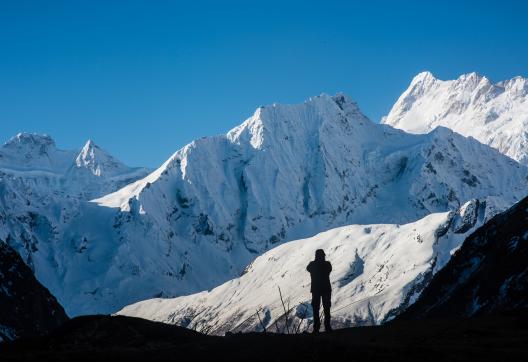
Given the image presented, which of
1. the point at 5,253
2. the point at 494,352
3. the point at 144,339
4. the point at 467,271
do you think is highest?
the point at 5,253

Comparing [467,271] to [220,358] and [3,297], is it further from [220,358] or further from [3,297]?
[3,297]

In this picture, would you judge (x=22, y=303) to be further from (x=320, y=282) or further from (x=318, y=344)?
(x=318, y=344)

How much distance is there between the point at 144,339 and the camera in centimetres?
4153

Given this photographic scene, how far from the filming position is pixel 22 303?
154 metres

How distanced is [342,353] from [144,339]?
13.8 m

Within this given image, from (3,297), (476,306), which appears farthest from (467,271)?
(3,297)

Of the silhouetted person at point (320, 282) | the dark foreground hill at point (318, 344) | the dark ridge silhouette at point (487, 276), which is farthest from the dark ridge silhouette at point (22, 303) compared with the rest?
the silhouetted person at point (320, 282)

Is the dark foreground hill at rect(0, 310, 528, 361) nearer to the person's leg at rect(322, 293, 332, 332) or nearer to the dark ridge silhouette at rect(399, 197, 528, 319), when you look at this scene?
the person's leg at rect(322, 293, 332, 332)

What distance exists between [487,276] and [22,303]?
98.7 m

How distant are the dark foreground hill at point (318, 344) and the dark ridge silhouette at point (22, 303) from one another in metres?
94.7

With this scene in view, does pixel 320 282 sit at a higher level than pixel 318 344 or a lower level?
higher

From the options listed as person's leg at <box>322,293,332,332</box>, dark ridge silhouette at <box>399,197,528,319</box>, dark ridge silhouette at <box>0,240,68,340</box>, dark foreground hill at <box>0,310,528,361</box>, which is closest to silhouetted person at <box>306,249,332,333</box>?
person's leg at <box>322,293,332,332</box>

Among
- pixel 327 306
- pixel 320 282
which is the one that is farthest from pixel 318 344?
pixel 320 282

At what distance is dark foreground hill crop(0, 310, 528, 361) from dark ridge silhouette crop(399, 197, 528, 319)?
89.7 ft
